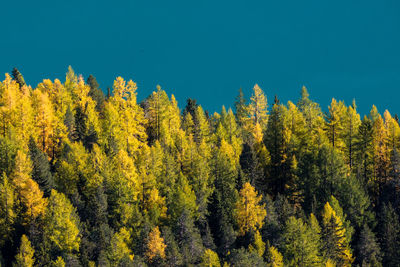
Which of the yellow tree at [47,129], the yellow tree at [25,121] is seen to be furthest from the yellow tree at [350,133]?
the yellow tree at [25,121]

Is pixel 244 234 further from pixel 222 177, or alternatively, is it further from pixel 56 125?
pixel 56 125

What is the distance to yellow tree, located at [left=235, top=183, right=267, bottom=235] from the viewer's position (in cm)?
7812

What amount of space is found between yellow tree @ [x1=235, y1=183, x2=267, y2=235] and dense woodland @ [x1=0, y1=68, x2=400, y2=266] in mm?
165

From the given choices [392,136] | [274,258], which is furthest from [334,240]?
[392,136]

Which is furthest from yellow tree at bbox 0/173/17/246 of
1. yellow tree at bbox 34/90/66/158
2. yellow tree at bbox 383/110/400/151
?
yellow tree at bbox 383/110/400/151

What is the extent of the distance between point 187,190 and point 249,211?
9.73 m

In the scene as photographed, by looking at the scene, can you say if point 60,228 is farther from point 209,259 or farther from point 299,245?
point 299,245

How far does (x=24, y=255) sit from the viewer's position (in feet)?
218

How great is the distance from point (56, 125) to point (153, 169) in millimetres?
19693

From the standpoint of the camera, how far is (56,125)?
287 feet

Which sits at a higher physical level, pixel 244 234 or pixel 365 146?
pixel 365 146

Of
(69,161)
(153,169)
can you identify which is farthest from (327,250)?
(69,161)

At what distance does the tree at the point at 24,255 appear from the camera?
6612cm

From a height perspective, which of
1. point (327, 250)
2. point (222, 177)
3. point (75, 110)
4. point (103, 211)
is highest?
point (75, 110)
